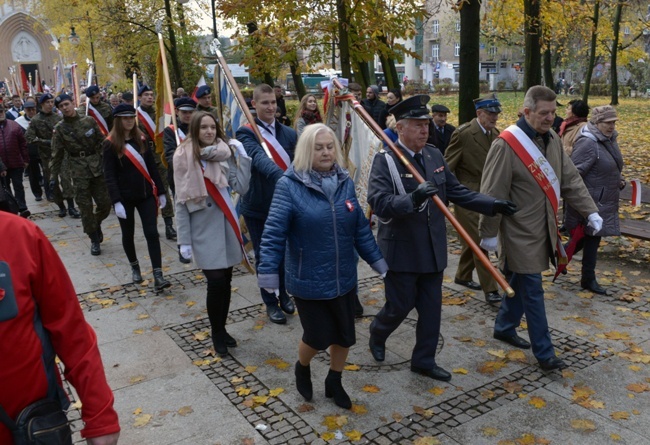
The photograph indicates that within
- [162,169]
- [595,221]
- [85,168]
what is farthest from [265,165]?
[162,169]

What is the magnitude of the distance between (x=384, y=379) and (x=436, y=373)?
1.27 feet

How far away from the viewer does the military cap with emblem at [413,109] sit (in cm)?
440

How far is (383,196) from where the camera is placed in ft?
14.3

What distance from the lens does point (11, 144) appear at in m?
11.2

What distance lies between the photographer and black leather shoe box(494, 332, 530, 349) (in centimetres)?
523

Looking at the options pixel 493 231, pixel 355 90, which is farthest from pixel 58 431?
pixel 355 90

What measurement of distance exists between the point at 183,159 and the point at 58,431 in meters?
3.33

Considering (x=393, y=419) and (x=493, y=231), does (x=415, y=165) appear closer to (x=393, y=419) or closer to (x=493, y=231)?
(x=493, y=231)

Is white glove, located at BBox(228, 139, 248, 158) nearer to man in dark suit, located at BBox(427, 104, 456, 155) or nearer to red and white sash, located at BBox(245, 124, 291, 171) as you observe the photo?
red and white sash, located at BBox(245, 124, 291, 171)

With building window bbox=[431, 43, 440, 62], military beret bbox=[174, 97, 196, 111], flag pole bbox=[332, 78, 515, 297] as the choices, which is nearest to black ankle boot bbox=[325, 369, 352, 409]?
flag pole bbox=[332, 78, 515, 297]

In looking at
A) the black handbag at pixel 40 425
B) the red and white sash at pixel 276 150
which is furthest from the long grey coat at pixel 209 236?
the black handbag at pixel 40 425

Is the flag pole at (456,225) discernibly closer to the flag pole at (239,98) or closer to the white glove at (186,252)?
the flag pole at (239,98)

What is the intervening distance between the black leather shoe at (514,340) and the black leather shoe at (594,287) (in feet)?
5.58

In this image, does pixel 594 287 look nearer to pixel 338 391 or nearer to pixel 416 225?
pixel 416 225
